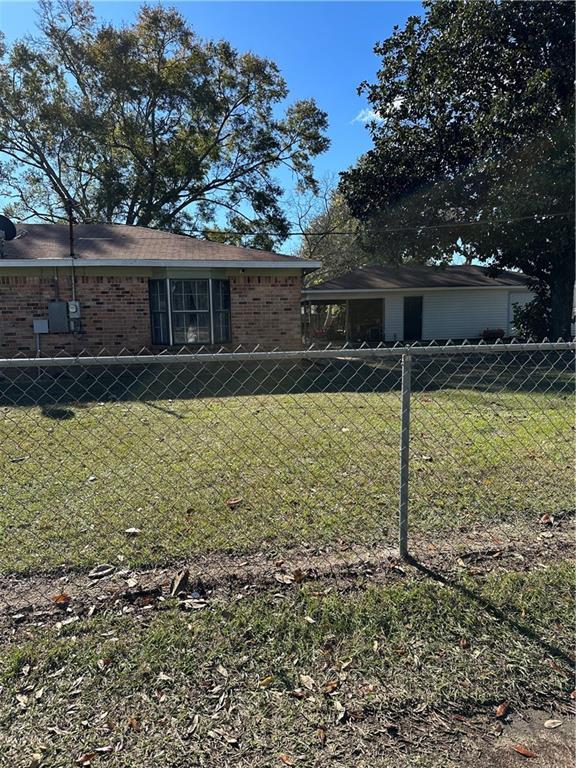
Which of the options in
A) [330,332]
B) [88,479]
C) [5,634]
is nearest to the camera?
[5,634]

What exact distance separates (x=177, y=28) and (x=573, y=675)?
26626 mm

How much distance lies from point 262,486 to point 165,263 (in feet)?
27.2

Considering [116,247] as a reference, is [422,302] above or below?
below

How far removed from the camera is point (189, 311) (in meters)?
12.2

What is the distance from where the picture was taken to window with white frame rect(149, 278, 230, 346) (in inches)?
472

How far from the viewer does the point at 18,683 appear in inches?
84.9

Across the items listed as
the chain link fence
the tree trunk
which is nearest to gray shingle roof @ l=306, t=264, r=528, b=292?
the tree trunk

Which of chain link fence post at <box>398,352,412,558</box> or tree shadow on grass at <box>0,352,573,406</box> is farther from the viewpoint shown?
tree shadow on grass at <box>0,352,573,406</box>

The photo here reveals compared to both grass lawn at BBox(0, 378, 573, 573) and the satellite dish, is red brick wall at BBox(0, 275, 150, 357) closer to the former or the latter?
the satellite dish

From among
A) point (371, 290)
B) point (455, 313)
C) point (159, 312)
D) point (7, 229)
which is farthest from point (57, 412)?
point (455, 313)

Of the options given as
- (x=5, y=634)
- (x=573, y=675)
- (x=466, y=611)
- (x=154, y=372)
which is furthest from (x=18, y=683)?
(x=154, y=372)

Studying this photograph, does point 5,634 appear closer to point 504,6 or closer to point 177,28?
point 504,6

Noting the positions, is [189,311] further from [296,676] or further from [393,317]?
[393,317]

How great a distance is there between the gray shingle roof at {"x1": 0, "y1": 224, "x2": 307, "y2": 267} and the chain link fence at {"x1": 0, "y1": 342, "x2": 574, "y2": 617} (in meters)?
4.76
